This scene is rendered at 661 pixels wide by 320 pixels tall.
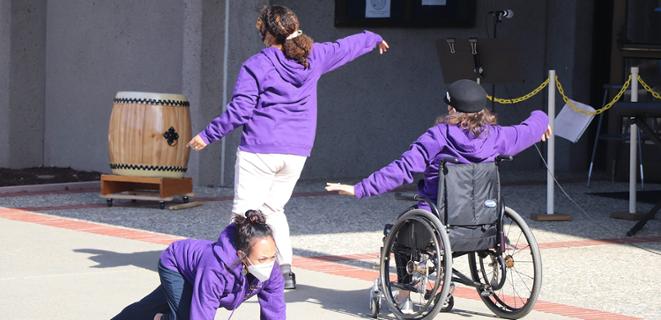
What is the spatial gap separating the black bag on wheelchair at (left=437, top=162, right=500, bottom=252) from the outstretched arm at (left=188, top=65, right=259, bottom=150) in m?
1.32

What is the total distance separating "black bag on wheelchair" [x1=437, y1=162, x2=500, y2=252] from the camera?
23.2 feet

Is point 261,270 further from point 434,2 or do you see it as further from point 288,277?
point 434,2

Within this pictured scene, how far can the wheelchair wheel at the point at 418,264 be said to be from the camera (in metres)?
6.89

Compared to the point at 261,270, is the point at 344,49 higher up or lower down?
higher up

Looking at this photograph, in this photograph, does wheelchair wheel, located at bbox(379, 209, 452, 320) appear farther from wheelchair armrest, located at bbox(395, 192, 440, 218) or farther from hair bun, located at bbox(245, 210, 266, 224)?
hair bun, located at bbox(245, 210, 266, 224)

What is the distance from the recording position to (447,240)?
270 inches

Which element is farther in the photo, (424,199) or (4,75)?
(4,75)

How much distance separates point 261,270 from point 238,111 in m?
2.23

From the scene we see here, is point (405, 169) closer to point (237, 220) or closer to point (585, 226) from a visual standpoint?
point (237, 220)

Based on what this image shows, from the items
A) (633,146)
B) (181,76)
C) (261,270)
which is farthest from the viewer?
(181,76)

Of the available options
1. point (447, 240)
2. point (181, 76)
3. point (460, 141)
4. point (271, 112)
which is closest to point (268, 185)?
point (271, 112)

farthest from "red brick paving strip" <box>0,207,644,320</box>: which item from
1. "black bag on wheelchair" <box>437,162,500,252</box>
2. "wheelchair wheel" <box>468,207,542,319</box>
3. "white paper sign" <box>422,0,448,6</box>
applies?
"white paper sign" <box>422,0,448,6</box>

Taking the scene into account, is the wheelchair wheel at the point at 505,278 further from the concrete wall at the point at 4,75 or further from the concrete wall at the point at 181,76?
the concrete wall at the point at 4,75

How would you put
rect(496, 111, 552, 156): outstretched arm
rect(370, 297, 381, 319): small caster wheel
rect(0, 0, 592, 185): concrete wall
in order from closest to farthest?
1. rect(496, 111, 552, 156): outstretched arm
2. rect(370, 297, 381, 319): small caster wheel
3. rect(0, 0, 592, 185): concrete wall
